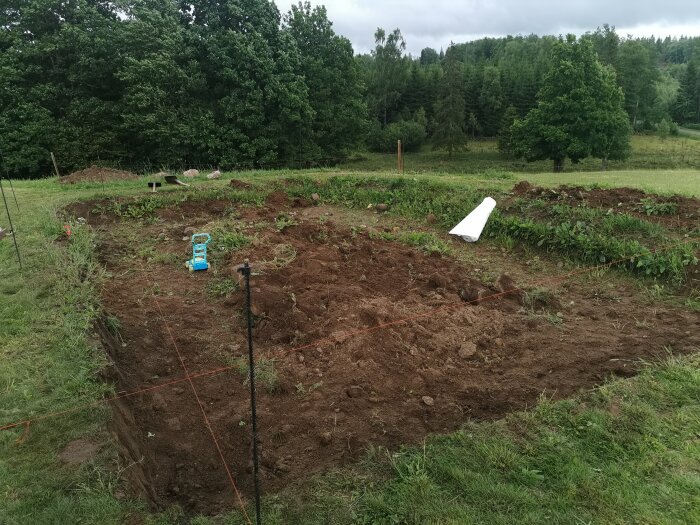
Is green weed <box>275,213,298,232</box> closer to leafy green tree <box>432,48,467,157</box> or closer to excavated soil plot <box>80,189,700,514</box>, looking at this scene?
excavated soil plot <box>80,189,700,514</box>

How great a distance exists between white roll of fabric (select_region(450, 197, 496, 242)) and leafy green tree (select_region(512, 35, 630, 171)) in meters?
18.0

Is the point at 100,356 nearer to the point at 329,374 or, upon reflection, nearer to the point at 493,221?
the point at 329,374

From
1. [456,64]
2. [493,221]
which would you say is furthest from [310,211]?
[456,64]

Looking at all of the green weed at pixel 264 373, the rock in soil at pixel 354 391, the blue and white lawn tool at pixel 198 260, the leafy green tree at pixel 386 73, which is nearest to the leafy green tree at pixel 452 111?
the leafy green tree at pixel 386 73

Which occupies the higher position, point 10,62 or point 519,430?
point 10,62

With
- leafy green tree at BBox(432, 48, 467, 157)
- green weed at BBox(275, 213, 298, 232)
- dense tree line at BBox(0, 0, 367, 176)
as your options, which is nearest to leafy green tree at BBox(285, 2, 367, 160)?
dense tree line at BBox(0, 0, 367, 176)

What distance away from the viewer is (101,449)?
292 centimetres

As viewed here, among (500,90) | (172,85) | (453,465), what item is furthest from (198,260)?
(500,90)

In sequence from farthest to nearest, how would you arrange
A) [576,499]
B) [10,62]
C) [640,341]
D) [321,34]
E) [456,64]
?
[456,64] → [321,34] → [10,62] → [640,341] → [576,499]

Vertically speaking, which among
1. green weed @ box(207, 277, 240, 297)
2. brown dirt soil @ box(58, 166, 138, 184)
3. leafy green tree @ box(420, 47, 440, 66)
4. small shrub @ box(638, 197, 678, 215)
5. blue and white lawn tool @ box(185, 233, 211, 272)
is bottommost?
green weed @ box(207, 277, 240, 297)

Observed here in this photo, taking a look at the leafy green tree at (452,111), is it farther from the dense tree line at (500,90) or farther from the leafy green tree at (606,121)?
the leafy green tree at (606,121)

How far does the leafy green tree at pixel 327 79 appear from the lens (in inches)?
1013

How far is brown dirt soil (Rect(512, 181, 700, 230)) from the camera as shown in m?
7.31

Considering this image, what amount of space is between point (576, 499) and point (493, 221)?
624 centimetres
